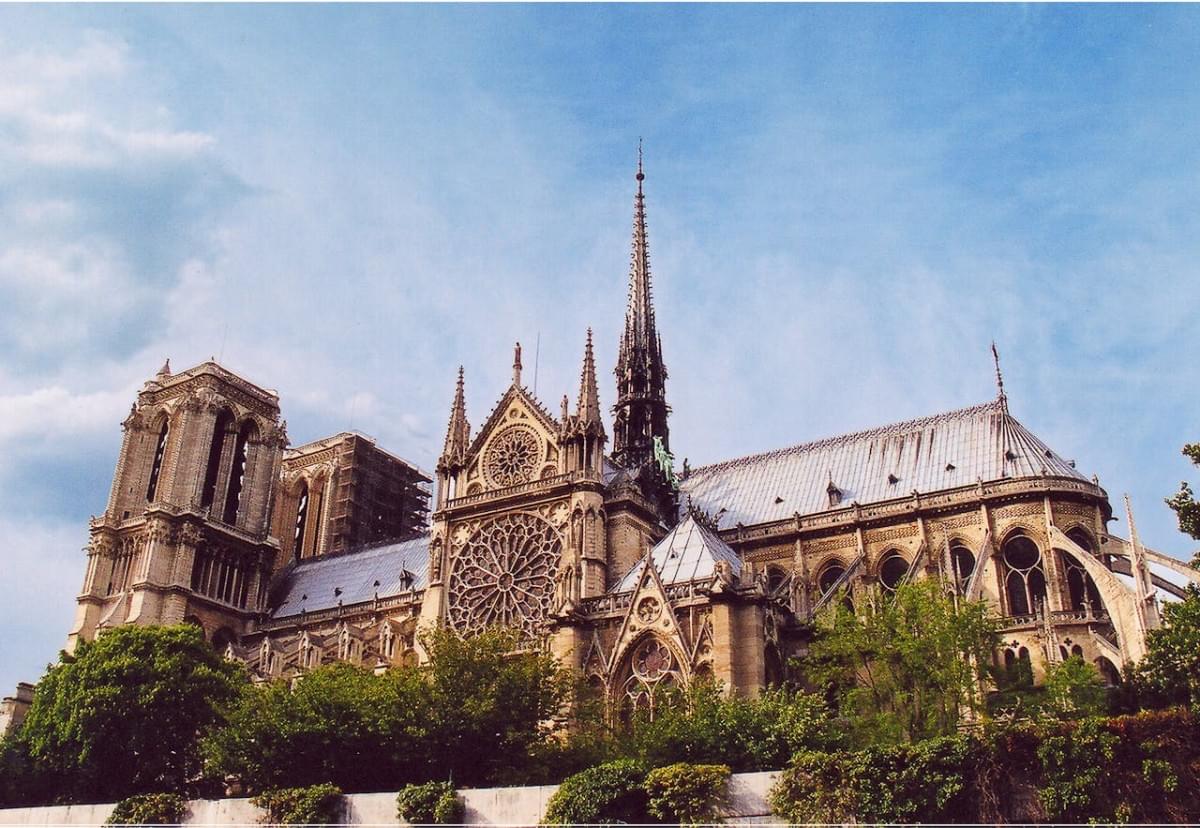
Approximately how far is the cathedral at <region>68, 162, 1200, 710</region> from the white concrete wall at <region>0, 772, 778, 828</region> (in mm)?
11105

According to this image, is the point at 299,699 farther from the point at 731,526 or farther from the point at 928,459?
the point at 928,459

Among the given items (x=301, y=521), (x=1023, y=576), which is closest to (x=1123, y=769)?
(x=1023, y=576)

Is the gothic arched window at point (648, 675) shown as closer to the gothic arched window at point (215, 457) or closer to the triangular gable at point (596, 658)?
the triangular gable at point (596, 658)

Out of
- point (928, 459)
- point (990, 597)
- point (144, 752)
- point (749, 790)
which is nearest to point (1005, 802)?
point (749, 790)

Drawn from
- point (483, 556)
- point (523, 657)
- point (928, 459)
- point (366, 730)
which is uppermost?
point (928, 459)

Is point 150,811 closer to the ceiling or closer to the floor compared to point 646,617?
closer to the floor

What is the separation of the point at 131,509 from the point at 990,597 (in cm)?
5107

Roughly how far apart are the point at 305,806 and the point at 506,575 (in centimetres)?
2257

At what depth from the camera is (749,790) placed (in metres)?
26.0

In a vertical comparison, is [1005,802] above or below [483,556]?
below

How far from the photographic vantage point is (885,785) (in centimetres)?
2428

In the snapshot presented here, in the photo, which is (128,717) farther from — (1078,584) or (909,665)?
(1078,584)

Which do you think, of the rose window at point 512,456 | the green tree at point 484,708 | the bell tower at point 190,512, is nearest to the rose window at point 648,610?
the green tree at point 484,708

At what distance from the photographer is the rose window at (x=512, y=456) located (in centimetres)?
5516
